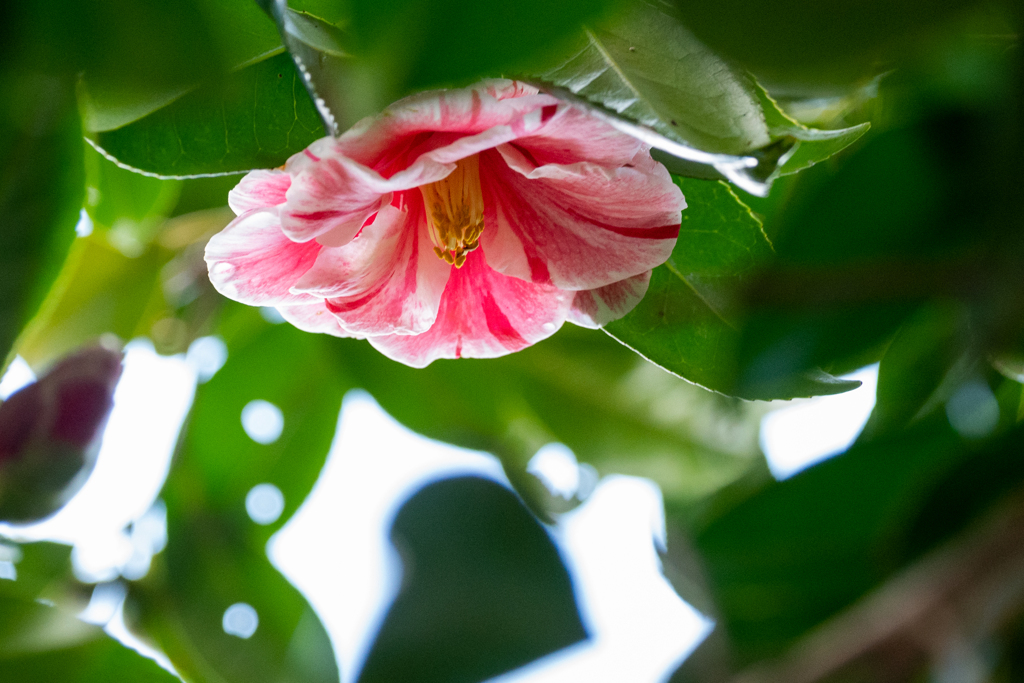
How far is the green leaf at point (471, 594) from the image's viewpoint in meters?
0.50

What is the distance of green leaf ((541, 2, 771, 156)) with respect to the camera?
421 mm

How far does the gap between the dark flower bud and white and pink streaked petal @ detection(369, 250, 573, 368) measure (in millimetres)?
329

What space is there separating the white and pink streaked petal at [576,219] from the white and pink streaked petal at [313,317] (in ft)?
0.46

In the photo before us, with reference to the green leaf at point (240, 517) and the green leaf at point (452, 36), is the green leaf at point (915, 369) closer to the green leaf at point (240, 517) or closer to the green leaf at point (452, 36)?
the green leaf at point (452, 36)

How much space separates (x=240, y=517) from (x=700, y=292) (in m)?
0.86

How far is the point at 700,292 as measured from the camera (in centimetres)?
65

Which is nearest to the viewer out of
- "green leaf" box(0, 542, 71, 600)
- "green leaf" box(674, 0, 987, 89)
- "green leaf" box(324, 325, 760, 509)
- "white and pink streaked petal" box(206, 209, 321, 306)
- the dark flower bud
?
"green leaf" box(674, 0, 987, 89)

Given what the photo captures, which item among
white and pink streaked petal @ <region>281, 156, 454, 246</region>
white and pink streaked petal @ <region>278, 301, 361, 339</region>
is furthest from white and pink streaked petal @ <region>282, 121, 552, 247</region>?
white and pink streaked petal @ <region>278, 301, 361, 339</region>

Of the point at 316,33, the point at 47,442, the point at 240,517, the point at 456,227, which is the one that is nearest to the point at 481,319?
the point at 456,227

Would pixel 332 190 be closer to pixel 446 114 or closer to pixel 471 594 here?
pixel 446 114

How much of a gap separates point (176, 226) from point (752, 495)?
3.03ft

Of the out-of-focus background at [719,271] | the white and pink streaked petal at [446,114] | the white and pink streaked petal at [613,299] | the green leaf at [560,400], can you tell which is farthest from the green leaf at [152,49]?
the green leaf at [560,400]

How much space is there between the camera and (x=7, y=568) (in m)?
1.00

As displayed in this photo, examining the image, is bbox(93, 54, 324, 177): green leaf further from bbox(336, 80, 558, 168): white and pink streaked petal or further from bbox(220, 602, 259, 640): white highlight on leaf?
bbox(220, 602, 259, 640): white highlight on leaf
